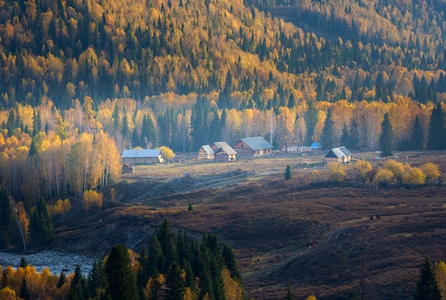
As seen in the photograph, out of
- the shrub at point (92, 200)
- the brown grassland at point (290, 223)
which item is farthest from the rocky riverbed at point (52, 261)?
the shrub at point (92, 200)

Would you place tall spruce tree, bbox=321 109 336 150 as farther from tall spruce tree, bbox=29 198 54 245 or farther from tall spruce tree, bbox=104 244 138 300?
tall spruce tree, bbox=104 244 138 300

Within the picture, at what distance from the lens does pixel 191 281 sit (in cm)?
7138

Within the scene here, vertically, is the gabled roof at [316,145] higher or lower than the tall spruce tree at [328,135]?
lower

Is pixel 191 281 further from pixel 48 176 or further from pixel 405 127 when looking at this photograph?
pixel 405 127

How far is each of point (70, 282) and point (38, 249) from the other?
3406 cm

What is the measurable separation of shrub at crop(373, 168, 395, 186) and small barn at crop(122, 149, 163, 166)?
6350cm

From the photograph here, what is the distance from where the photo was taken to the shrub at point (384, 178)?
12344cm

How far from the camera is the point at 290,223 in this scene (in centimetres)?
10325

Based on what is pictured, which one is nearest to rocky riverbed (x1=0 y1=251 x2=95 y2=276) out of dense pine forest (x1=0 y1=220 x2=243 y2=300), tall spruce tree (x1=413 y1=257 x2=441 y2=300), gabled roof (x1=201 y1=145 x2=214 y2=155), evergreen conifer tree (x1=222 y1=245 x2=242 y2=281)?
dense pine forest (x1=0 y1=220 x2=243 y2=300)

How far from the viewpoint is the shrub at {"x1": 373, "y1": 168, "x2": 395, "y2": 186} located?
123m

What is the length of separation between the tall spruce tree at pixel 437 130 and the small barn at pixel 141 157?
53.8m

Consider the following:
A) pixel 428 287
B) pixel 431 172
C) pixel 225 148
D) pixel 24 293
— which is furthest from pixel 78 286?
pixel 225 148

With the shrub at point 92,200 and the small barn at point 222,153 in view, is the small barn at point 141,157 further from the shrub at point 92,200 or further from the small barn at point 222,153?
the shrub at point 92,200

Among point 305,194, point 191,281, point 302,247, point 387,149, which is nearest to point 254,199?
point 305,194
